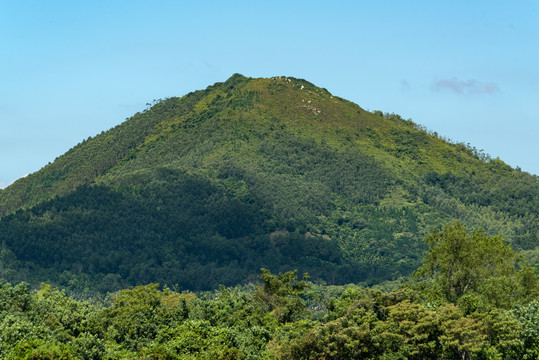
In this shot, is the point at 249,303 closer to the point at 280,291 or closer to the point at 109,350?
the point at 280,291

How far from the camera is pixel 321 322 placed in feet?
236

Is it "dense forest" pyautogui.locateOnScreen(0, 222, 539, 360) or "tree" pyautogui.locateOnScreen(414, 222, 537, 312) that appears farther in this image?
"tree" pyautogui.locateOnScreen(414, 222, 537, 312)

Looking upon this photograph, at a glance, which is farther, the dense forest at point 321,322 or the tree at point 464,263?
the tree at point 464,263

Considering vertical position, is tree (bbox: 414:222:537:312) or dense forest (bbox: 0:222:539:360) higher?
tree (bbox: 414:222:537:312)

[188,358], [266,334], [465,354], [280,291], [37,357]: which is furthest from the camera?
[280,291]

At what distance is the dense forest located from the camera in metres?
60.6

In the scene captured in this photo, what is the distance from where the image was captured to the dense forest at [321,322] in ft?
199

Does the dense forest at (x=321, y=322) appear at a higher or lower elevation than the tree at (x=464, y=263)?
lower

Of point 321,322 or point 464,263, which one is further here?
point 464,263

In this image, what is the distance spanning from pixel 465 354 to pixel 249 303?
89.5 feet

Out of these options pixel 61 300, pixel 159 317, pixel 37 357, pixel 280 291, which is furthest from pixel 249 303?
pixel 37 357

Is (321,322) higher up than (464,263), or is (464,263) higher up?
(464,263)

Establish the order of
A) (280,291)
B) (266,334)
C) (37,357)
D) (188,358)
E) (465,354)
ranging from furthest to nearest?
(280,291) < (266,334) < (465,354) < (188,358) < (37,357)

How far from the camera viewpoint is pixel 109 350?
63.5 meters
